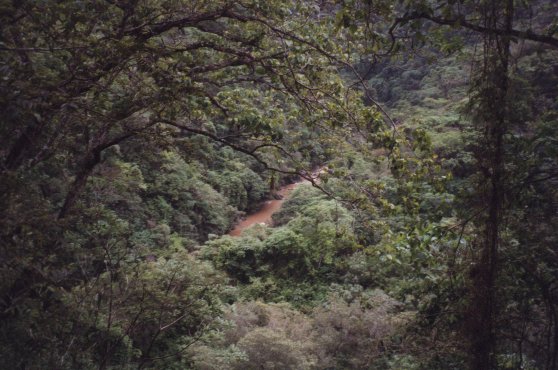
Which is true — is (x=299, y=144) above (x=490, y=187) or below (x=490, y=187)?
above

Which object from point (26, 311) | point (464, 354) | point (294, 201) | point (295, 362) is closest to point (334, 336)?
point (295, 362)

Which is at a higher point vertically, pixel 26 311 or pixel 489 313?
pixel 489 313

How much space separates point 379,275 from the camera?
34.0 feet

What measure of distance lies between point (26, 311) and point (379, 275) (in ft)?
28.4

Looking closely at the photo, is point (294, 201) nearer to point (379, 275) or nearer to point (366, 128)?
point (379, 275)

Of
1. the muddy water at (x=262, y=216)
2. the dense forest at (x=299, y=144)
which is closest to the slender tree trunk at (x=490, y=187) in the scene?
the dense forest at (x=299, y=144)

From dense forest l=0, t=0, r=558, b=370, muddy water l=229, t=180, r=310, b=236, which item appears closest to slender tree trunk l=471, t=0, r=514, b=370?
dense forest l=0, t=0, r=558, b=370

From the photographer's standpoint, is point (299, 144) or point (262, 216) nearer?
point (299, 144)

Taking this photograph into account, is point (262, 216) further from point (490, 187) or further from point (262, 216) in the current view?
point (490, 187)

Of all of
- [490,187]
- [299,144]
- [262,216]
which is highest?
[262,216]

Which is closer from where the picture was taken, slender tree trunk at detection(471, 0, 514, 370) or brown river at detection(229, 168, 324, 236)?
slender tree trunk at detection(471, 0, 514, 370)

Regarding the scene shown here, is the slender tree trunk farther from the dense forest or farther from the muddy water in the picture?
the muddy water

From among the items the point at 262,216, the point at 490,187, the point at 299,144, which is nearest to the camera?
the point at 490,187

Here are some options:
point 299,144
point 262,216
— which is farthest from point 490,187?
point 262,216
